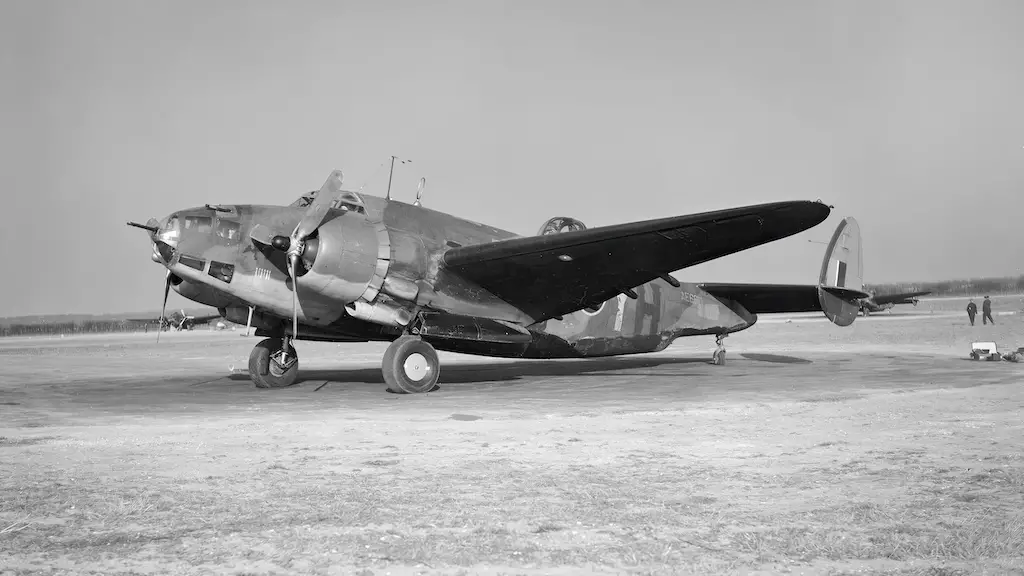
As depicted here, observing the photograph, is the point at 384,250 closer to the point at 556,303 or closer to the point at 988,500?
the point at 556,303

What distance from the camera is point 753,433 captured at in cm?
865

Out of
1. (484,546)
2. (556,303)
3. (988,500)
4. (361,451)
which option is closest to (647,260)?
(556,303)

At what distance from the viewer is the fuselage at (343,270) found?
510 inches

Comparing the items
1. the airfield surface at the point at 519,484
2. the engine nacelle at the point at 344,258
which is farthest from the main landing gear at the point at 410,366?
the engine nacelle at the point at 344,258

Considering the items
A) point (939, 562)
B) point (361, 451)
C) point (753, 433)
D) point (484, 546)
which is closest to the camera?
point (939, 562)

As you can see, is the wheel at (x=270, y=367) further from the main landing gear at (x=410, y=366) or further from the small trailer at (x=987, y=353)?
the small trailer at (x=987, y=353)

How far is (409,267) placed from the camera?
13.6m

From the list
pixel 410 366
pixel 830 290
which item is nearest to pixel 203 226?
pixel 410 366

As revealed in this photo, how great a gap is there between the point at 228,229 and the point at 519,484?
30.1 feet

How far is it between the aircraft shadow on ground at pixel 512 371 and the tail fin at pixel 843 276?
2.78 meters

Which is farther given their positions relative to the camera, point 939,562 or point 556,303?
point 556,303

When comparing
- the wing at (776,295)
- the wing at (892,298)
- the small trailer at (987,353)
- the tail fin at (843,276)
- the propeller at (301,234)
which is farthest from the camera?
the wing at (892,298)

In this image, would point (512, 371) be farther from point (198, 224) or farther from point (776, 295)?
point (198, 224)

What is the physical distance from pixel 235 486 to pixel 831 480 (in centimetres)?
462
